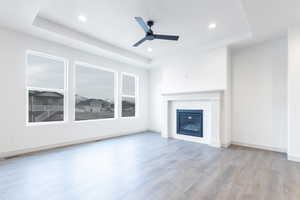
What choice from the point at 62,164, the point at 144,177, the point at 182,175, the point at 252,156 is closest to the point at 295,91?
the point at 252,156

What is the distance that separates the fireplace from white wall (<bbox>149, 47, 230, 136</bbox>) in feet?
2.53

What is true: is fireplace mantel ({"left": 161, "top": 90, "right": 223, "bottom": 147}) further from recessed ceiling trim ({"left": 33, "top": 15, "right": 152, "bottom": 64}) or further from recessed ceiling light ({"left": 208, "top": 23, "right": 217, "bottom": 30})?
recessed ceiling trim ({"left": 33, "top": 15, "right": 152, "bottom": 64})

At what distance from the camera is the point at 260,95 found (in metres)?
4.27

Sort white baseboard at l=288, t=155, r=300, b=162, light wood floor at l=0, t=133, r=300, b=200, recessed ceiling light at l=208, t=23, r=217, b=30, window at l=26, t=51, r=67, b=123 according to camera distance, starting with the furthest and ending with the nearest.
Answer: window at l=26, t=51, r=67, b=123
recessed ceiling light at l=208, t=23, r=217, b=30
white baseboard at l=288, t=155, r=300, b=162
light wood floor at l=0, t=133, r=300, b=200

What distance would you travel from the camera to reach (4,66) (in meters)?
3.43

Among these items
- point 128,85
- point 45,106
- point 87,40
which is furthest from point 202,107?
point 45,106

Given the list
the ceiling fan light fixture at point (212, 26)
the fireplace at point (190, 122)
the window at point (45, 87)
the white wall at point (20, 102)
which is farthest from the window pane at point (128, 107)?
the ceiling fan light fixture at point (212, 26)

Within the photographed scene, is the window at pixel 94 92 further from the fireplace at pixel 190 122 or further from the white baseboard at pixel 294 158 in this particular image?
the white baseboard at pixel 294 158

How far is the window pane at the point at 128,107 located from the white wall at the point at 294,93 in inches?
195

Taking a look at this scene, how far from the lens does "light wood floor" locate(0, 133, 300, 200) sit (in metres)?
2.06

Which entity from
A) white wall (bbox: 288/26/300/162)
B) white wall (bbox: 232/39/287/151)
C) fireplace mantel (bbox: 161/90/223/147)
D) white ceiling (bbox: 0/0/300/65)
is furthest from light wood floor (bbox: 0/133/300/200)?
white ceiling (bbox: 0/0/300/65)

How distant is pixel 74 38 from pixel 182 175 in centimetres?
399

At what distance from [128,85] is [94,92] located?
5.13 ft

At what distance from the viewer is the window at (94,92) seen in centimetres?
492
